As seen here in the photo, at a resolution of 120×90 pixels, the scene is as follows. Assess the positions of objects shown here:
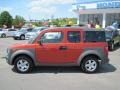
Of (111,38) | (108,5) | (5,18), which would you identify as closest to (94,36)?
(111,38)

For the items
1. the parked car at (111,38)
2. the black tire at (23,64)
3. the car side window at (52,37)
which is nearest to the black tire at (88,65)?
the car side window at (52,37)

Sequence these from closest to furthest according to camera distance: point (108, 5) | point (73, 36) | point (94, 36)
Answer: point (73, 36) → point (94, 36) → point (108, 5)

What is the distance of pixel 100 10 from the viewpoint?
1591 inches

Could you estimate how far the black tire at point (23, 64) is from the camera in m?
10.6

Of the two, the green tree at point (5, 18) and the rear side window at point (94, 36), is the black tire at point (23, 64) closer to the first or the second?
the rear side window at point (94, 36)

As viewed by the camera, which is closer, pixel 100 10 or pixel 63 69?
pixel 63 69

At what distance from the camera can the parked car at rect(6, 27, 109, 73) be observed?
10.6 m

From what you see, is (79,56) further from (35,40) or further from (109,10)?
(109,10)

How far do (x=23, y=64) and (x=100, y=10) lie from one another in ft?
102

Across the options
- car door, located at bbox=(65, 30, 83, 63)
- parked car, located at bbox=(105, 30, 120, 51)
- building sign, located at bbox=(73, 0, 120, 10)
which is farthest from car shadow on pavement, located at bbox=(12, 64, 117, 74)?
building sign, located at bbox=(73, 0, 120, 10)

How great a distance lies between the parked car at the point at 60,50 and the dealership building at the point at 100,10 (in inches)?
1080

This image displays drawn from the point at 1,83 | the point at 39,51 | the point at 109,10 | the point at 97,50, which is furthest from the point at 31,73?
the point at 109,10

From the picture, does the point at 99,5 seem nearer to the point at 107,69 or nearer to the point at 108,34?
the point at 108,34

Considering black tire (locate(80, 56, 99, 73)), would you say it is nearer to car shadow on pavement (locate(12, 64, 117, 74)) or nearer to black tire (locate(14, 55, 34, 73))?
car shadow on pavement (locate(12, 64, 117, 74))
